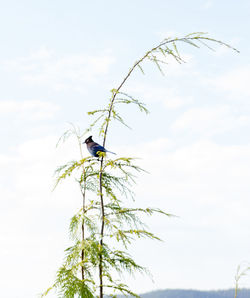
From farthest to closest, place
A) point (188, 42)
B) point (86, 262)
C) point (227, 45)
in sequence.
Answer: point (86, 262), point (188, 42), point (227, 45)

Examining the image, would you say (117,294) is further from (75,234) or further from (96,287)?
(75,234)

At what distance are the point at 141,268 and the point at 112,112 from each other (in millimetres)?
2432

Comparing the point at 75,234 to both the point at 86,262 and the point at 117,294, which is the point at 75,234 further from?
the point at 117,294

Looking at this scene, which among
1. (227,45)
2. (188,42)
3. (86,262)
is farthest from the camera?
(86,262)

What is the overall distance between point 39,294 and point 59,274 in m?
0.56

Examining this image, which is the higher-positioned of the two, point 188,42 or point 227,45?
point 188,42

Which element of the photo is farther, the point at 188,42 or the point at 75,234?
the point at 75,234

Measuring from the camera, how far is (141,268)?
7.06m

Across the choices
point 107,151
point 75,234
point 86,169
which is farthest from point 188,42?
point 75,234

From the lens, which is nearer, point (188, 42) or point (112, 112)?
point (188, 42)

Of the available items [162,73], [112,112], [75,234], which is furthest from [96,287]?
[162,73]

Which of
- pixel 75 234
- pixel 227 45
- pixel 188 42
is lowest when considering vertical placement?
pixel 75 234

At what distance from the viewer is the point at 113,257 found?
6961mm

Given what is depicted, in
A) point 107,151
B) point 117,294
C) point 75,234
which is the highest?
point 107,151
